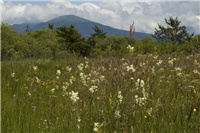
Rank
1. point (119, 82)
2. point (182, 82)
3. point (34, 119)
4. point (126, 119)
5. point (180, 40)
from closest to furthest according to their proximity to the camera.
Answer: point (126, 119) < point (34, 119) < point (119, 82) < point (182, 82) < point (180, 40)

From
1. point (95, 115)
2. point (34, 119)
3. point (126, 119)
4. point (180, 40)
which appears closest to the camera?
point (126, 119)

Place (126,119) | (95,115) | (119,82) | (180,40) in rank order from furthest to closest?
1. (180,40)
2. (119,82)
3. (95,115)
4. (126,119)

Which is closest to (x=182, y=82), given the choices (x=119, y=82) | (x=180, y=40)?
(x=119, y=82)

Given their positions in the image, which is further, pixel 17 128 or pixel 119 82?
pixel 119 82

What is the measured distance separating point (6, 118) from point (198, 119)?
6.92ft

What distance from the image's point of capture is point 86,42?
76.6m

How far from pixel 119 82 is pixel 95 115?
801mm

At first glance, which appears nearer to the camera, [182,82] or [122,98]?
[122,98]

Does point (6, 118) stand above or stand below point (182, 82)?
below

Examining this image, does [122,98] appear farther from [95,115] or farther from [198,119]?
[198,119]

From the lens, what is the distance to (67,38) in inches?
2987

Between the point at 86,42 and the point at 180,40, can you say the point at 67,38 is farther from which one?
the point at 180,40

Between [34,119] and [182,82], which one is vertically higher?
[182,82]

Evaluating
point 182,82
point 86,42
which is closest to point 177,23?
point 86,42
